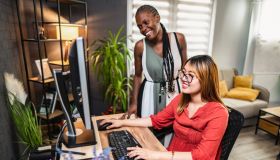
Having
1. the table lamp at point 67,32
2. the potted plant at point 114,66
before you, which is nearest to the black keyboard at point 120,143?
the potted plant at point 114,66

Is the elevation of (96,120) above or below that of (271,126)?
above

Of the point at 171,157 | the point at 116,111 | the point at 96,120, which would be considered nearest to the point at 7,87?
the point at 96,120

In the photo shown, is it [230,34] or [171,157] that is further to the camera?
[230,34]

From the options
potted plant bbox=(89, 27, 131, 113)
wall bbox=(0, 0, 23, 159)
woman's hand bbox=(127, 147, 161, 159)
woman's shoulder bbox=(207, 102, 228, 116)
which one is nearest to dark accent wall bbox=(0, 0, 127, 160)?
wall bbox=(0, 0, 23, 159)

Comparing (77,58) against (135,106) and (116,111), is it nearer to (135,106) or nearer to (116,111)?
(135,106)

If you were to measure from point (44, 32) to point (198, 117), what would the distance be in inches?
81.2

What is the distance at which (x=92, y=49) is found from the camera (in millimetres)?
3014

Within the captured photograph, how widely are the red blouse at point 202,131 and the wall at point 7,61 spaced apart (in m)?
1.27

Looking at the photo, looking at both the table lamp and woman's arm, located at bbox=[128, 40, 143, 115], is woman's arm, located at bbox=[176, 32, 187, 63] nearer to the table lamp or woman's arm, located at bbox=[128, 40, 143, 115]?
woman's arm, located at bbox=[128, 40, 143, 115]

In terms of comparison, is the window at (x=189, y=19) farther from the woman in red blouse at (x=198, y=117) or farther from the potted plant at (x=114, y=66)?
the woman in red blouse at (x=198, y=117)

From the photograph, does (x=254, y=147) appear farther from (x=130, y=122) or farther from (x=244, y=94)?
(x=130, y=122)

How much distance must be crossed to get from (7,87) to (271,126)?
10.6 feet

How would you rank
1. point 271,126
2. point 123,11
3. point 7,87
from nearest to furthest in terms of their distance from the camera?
point 7,87, point 271,126, point 123,11

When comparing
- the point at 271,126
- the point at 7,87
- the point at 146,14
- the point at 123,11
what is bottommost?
the point at 271,126
